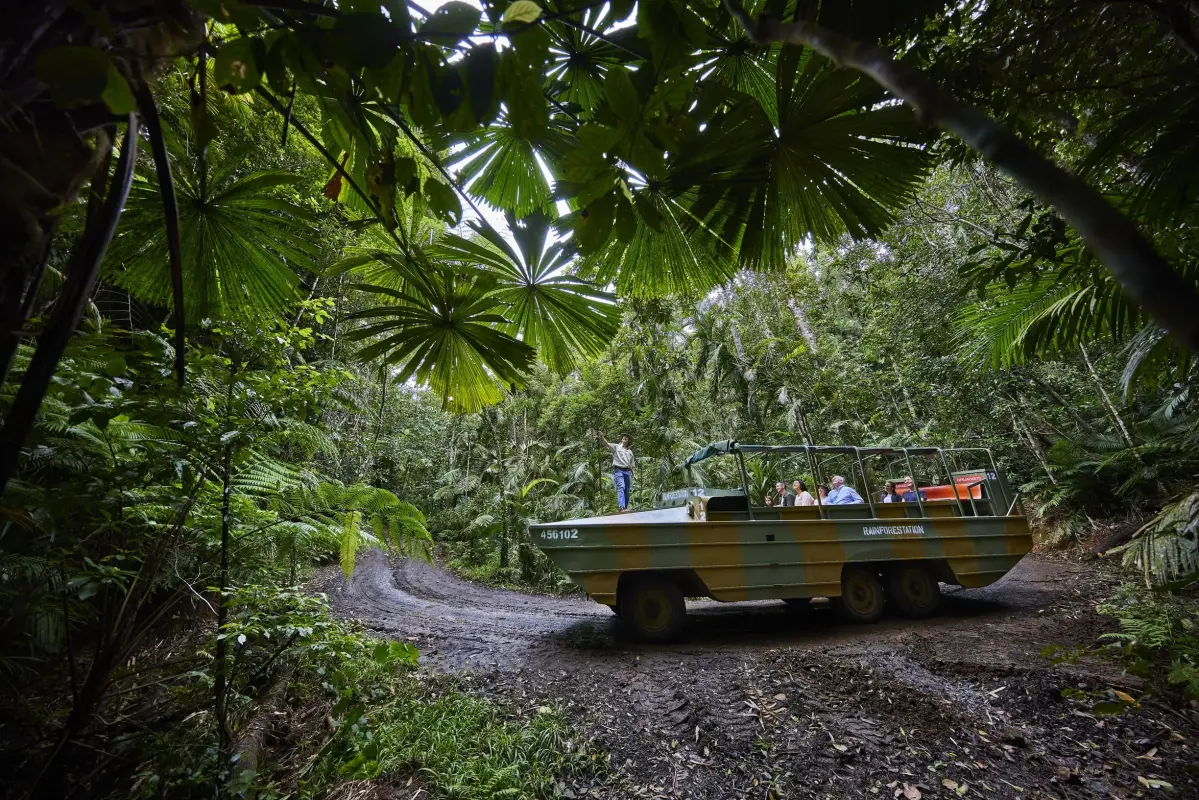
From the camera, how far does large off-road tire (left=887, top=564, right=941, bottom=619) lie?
6508mm

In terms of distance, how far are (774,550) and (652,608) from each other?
1.66m

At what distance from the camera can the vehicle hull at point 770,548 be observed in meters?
5.24

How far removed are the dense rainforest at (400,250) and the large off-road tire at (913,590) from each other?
1.77 metres

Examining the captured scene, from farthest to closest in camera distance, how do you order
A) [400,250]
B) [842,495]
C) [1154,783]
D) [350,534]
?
[842,495]
[350,534]
[1154,783]
[400,250]

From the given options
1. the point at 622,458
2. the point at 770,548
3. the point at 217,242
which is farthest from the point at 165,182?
the point at 622,458

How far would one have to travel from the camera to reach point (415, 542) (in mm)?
3459

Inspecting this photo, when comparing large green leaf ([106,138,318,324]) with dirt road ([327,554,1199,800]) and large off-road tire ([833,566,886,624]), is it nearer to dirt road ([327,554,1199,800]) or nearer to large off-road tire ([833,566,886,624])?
dirt road ([327,554,1199,800])

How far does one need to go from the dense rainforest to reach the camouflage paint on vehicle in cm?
164

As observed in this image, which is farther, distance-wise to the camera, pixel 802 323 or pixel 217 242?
pixel 802 323

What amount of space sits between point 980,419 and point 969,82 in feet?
48.1

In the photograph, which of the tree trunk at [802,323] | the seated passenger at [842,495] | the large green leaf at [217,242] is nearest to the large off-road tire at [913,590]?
the seated passenger at [842,495]

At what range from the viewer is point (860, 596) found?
6.45 meters

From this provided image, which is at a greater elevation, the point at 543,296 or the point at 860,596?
the point at 543,296

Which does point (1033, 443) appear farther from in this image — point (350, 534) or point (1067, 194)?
point (1067, 194)
